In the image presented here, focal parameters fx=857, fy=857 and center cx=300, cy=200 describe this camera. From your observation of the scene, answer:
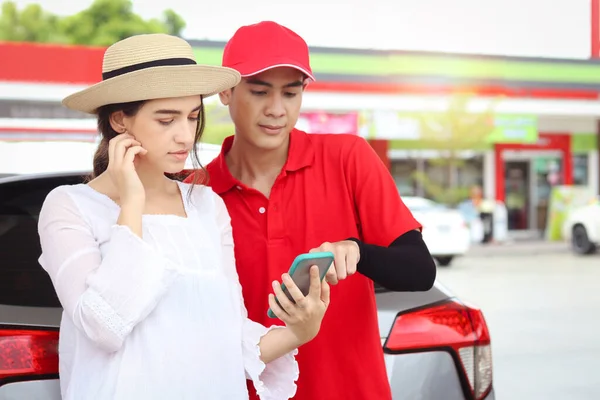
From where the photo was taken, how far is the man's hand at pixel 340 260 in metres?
1.99

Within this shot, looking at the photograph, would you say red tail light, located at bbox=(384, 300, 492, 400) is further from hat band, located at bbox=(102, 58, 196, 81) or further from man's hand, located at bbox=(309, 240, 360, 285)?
hat band, located at bbox=(102, 58, 196, 81)

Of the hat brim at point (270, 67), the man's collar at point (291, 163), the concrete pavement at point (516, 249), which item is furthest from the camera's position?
the concrete pavement at point (516, 249)

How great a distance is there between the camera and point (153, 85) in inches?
77.1

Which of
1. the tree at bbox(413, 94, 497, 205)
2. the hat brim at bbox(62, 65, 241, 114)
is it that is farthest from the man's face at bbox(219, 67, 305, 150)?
the tree at bbox(413, 94, 497, 205)

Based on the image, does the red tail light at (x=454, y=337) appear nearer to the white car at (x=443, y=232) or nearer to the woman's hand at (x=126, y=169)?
the woman's hand at (x=126, y=169)

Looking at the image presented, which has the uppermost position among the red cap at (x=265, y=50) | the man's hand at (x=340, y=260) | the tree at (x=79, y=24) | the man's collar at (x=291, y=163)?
the tree at (x=79, y=24)

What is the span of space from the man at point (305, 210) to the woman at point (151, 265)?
25cm

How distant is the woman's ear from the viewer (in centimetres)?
206

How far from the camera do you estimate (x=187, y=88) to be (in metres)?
1.99

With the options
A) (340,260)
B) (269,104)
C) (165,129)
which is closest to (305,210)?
(269,104)

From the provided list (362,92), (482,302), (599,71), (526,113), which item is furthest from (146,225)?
(599,71)

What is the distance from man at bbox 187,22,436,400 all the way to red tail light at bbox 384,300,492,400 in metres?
0.29

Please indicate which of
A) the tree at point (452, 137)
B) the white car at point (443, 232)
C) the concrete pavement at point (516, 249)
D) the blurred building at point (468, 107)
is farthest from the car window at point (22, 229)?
the tree at point (452, 137)

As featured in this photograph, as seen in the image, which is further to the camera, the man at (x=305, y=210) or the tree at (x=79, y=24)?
the tree at (x=79, y=24)
